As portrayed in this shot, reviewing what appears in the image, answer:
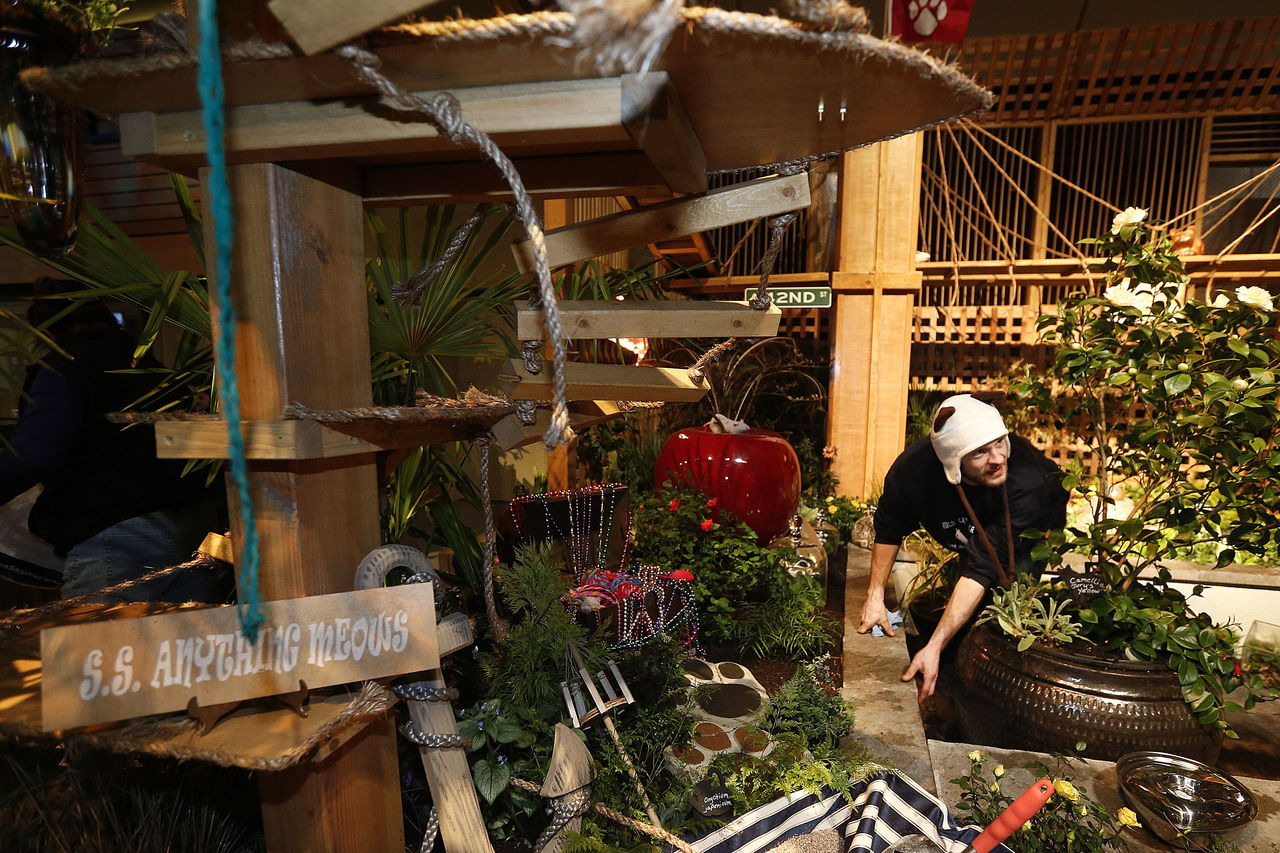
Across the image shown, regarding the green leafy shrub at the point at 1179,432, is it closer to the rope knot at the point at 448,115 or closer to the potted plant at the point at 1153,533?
the potted plant at the point at 1153,533

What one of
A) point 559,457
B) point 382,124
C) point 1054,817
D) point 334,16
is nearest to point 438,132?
point 382,124

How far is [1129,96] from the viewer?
6875 mm

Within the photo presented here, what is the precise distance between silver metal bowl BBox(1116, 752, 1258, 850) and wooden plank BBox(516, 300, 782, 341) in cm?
176

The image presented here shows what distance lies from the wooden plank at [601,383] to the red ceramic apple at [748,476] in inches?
96.8

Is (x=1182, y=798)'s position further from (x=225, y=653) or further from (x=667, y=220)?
(x=225, y=653)

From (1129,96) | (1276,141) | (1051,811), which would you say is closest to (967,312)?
(1129,96)

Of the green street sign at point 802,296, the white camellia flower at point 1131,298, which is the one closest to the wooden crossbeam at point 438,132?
the white camellia flower at point 1131,298

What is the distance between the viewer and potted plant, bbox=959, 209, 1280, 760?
7.18ft

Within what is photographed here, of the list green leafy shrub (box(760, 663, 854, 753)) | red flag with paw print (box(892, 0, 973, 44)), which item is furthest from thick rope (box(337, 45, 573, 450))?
red flag with paw print (box(892, 0, 973, 44))

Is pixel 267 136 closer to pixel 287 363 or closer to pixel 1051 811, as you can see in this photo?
pixel 287 363

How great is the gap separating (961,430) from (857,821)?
5.24 feet

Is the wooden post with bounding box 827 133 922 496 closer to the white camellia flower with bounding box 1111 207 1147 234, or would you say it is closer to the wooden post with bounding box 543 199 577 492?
the wooden post with bounding box 543 199 577 492

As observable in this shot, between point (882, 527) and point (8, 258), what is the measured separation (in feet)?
18.9

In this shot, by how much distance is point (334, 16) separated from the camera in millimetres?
800
